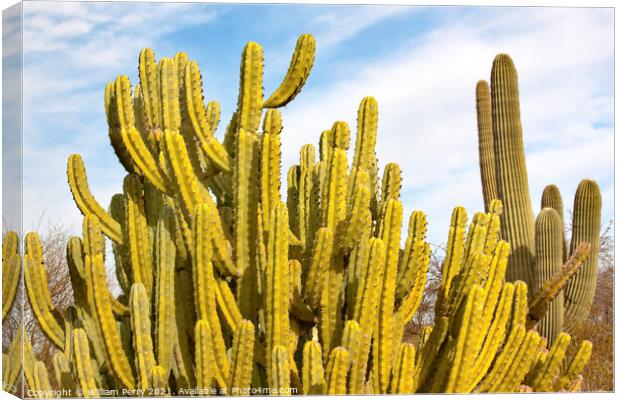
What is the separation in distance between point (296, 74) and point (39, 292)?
229 centimetres

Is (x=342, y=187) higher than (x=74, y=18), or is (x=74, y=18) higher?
(x=74, y=18)

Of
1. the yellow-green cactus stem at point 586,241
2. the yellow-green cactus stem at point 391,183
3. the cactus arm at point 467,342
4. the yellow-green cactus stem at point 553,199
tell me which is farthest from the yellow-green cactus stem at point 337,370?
the yellow-green cactus stem at point 553,199

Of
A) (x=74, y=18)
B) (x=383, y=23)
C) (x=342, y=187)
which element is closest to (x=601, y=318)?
(x=383, y=23)

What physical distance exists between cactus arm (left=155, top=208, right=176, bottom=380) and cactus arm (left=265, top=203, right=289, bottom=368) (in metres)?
0.67

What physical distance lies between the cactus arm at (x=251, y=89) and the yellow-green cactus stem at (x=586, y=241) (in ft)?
17.3

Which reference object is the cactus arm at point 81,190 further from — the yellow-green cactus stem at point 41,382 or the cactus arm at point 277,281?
the cactus arm at point 277,281

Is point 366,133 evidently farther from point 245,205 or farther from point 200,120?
point 200,120

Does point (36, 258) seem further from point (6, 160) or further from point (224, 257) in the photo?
point (224, 257)

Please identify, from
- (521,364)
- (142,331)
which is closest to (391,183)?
(521,364)

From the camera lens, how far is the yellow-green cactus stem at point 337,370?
5199 mm

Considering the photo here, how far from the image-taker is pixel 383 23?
7.07 m

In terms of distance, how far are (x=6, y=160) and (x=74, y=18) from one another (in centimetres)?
108

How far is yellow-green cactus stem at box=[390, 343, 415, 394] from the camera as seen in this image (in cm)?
561

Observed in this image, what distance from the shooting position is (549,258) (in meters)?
10.3
